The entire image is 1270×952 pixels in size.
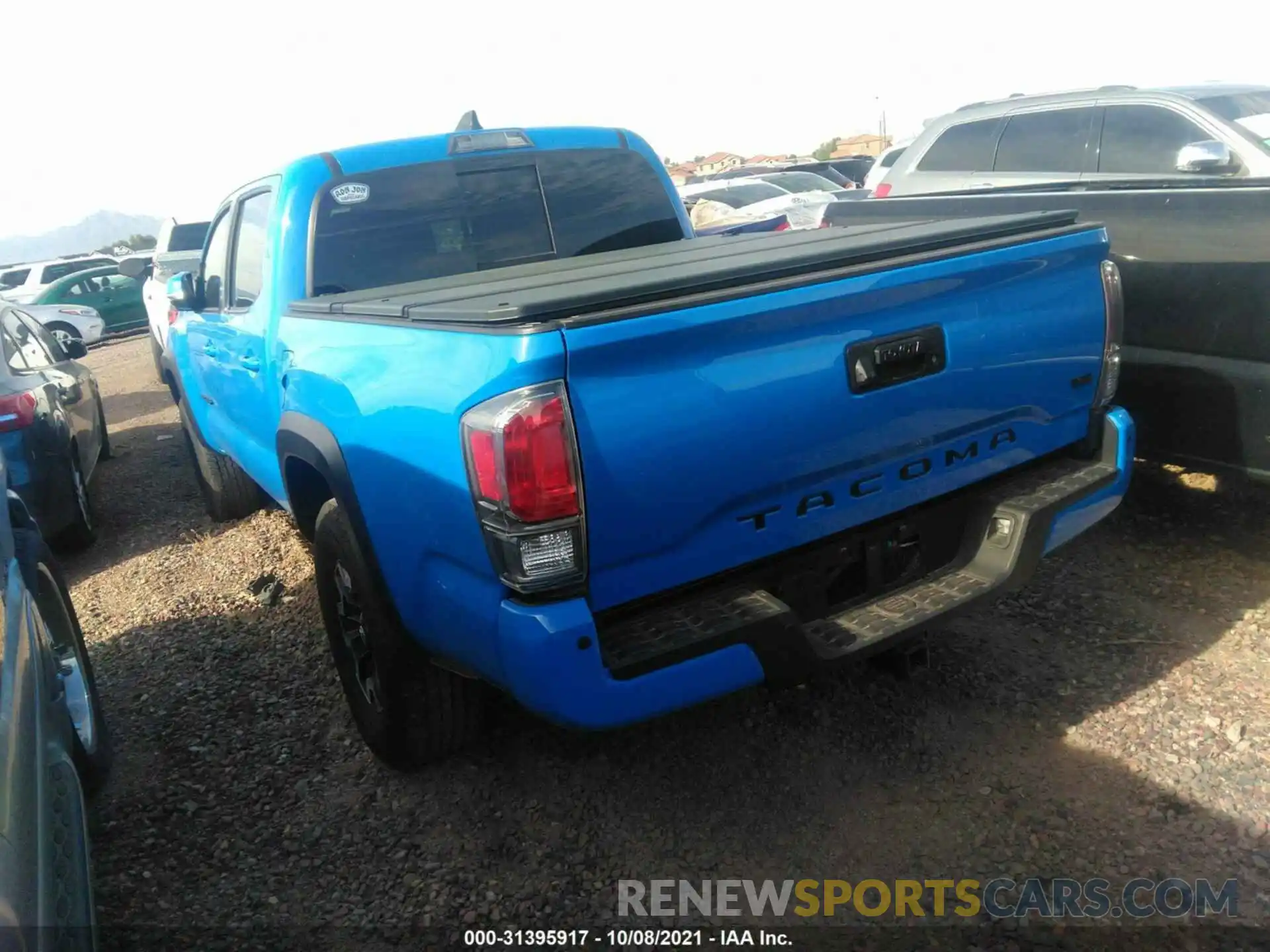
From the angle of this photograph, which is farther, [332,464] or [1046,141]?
[1046,141]

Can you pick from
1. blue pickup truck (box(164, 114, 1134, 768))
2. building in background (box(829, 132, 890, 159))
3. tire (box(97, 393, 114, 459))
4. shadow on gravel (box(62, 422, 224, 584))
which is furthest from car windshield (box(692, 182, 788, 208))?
building in background (box(829, 132, 890, 159))

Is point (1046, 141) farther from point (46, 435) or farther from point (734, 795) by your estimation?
point (46, 435)

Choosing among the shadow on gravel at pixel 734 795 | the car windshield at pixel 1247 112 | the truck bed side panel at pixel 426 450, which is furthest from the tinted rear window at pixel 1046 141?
the truck bed side panel at pixel 426 450

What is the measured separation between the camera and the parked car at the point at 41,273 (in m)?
19.0

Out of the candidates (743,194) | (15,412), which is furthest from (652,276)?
(743,194)

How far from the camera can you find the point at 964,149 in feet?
21.8

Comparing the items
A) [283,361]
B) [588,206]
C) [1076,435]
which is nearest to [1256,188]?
[1076,435]

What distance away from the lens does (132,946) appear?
259 centimetres

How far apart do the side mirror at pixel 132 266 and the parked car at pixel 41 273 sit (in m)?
7.28

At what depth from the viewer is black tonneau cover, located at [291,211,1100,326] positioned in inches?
86.3

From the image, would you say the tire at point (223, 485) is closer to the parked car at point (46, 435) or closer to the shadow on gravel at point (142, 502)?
the shadow on gravel at point (142, 502)

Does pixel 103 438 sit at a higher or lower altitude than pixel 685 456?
lower

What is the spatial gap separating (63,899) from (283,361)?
2.02 m

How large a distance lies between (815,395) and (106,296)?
21.2 meters
